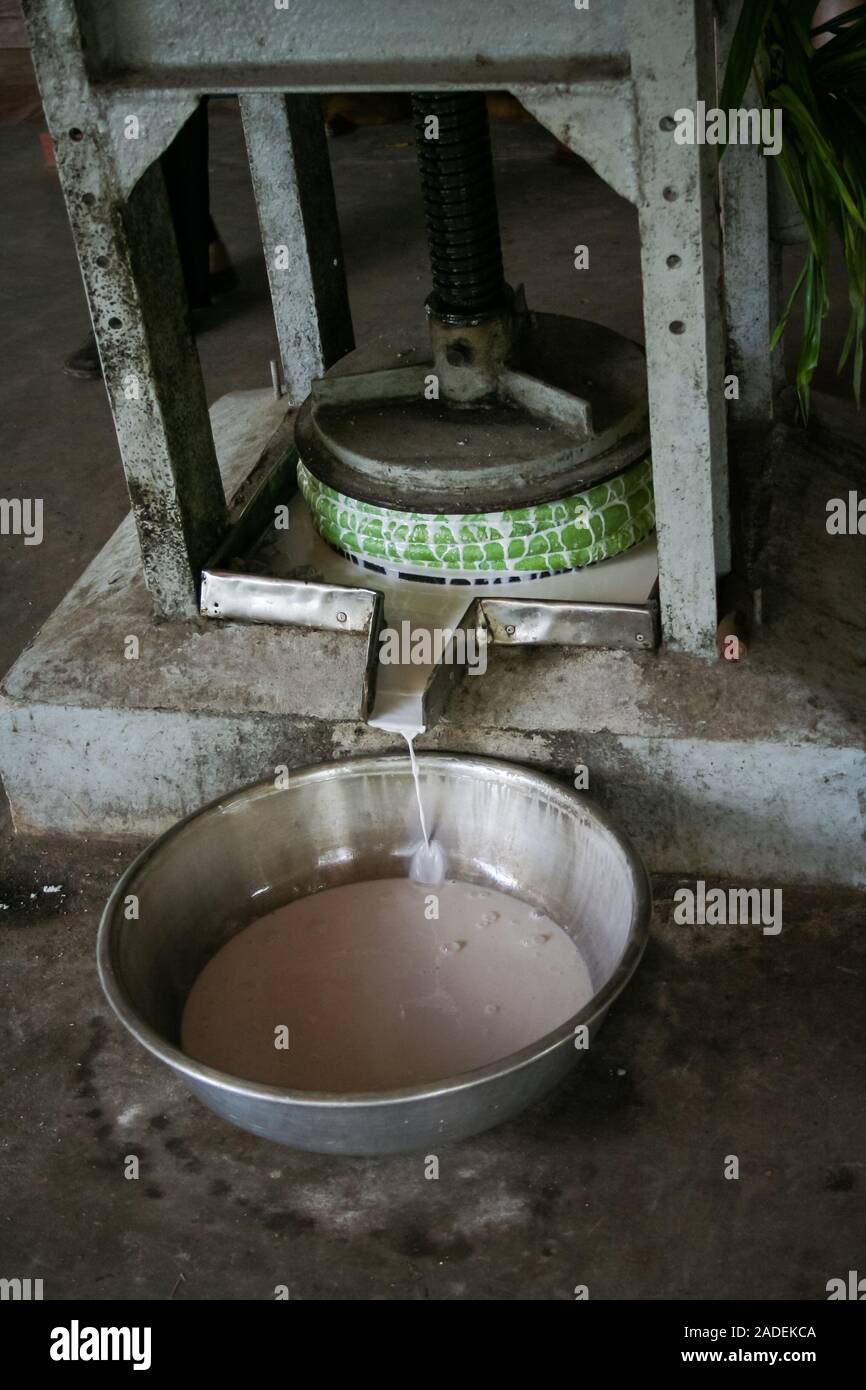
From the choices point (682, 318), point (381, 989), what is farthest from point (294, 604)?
point (682, 318)

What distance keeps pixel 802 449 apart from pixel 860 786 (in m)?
0.92

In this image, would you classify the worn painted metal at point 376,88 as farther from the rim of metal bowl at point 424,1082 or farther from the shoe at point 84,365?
the shoe at point 84,365

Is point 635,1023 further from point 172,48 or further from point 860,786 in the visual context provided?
point 172,48

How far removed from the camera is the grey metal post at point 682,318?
2.11 m

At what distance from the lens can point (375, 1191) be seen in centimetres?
217

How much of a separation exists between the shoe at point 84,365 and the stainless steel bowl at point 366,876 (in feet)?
8.17

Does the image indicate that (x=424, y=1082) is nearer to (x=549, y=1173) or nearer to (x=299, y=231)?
(x=549, y=1173)

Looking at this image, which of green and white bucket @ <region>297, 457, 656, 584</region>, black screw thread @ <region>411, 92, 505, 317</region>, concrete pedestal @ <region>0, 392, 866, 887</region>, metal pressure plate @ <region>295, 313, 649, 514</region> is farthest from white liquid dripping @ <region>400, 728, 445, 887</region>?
black screw thread @ <region>411, 92, 505, 317</region>

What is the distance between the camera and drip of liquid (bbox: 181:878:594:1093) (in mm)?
2293

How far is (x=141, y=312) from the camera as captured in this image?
2.57m

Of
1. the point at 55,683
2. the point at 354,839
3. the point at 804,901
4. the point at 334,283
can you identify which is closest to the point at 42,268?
the point at 334,283

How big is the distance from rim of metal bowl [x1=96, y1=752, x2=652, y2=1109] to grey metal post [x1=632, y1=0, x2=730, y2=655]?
373mm

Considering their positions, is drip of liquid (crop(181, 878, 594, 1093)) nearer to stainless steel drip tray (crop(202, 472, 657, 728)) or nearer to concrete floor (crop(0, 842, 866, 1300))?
concrete floor (crop(0, 842, 866, 1300))

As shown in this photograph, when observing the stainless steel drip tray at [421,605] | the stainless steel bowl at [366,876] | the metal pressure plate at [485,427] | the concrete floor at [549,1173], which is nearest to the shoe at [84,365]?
the metal pressure plate at [485,427]
